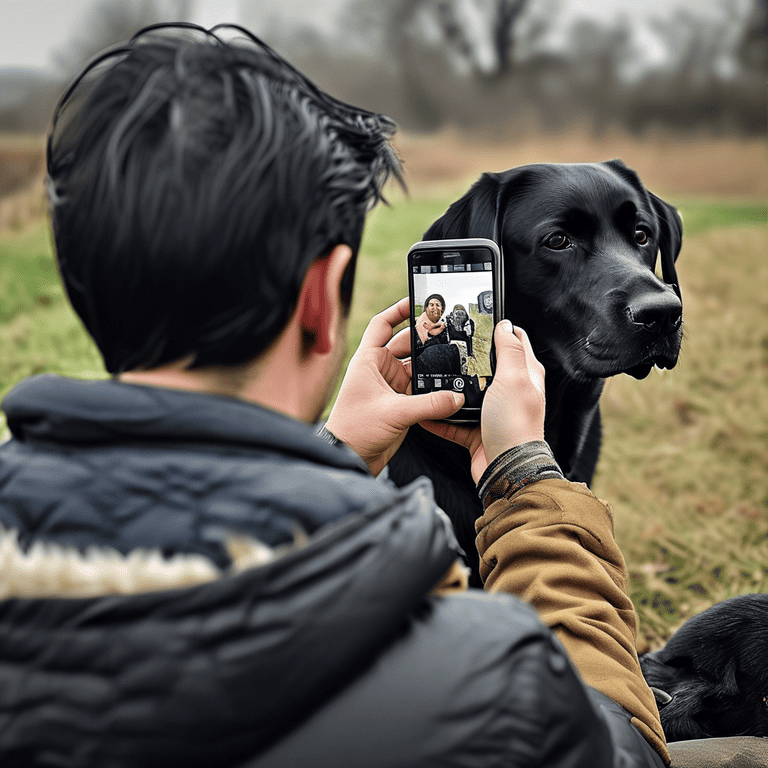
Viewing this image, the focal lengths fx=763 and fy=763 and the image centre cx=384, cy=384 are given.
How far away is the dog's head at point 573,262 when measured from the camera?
214cm

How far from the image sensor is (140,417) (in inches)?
31.9

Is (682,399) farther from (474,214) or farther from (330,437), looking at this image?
(330,437)

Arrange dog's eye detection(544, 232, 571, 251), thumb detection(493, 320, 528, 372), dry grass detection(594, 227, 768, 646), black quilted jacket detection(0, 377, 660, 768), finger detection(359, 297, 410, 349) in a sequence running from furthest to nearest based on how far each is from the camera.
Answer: dry grass detection(594, 227, 768, 646)
dog's eye detection(544, 232, 571, 251)
finger detection(359, 297, 410, 349)
thumb detection(493, 320, 528, 372)
black quilted jacket detection(0, 377, 660, 768)

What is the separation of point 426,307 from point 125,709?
1.28 meters

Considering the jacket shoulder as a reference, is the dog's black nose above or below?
below

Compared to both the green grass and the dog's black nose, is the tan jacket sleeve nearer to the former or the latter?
the dog's black nose

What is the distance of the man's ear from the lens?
0.94m

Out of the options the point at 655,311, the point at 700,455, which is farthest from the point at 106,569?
the point at 700,455

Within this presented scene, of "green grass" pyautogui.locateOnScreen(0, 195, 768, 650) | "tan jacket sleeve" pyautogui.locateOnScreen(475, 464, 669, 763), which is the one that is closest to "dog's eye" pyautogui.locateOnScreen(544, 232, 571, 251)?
"tan jacket sleeve" pyautogui.locateOnScreen(475, 464, 669, 763)

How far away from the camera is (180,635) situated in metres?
0.72

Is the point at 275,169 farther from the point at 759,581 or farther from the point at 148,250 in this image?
the point at 759,581

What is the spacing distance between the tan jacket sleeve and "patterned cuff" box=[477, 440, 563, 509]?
2cm

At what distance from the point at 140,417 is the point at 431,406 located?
0.97m

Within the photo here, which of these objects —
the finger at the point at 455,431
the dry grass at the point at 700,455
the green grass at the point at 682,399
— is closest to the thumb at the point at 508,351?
the finger at the point at 455,431
